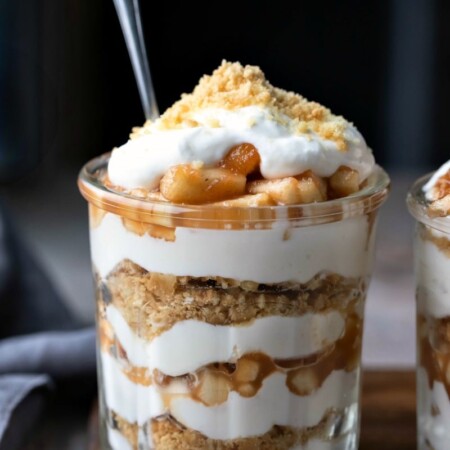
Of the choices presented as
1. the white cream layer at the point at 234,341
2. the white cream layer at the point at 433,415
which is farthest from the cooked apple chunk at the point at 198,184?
the white cream layer at the point at 433,415

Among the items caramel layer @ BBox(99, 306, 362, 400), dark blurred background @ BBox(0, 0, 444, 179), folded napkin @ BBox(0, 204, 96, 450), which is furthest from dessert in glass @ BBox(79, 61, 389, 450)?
dark blurred background @ BBox(0, 0, 444, 179)

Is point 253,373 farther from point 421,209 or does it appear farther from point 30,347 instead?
point 30,347

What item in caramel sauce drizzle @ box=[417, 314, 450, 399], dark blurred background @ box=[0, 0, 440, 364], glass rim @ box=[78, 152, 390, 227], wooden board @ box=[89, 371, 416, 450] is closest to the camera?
glass rim @ box=[78, 152, 390, 227]

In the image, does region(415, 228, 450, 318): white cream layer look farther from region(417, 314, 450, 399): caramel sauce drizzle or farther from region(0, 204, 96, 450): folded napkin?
region(0, 204, 96, 450): folded napkin

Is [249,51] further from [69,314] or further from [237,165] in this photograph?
[237,165]

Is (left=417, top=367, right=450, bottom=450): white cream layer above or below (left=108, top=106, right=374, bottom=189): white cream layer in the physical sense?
below

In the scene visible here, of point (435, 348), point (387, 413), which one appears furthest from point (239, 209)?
point (387, 413)
